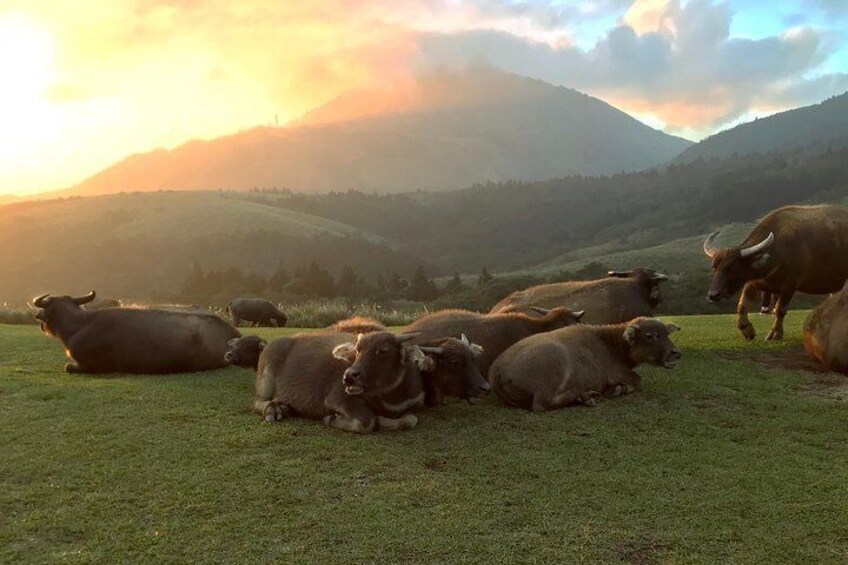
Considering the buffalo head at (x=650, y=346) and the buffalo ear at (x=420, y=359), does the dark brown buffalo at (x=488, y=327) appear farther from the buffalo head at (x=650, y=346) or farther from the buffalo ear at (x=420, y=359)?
the buffalo head at (x=650, y=346)

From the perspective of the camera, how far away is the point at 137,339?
10.3 metres

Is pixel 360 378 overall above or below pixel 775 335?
above

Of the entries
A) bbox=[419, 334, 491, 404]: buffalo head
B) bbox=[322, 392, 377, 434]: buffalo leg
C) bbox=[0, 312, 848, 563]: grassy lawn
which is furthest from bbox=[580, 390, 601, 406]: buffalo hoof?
bbox=[322, 392, 377, 434]: buffalo leg

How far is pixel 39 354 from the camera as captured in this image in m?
12.0

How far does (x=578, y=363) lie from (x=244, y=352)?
5.24 meters

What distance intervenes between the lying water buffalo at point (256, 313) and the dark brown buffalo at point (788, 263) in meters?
16.8

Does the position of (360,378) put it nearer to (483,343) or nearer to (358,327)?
(358,327)

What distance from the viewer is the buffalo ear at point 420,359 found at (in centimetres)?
738

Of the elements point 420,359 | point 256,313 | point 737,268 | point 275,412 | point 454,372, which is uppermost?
point 737,268

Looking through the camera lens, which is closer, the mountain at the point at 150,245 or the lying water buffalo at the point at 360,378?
the lying water buffalo at the point at 360,378

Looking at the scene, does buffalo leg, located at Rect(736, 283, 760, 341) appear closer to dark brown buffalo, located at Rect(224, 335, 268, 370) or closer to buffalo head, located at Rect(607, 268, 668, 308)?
buffalo head, located at Rect(607, 268, 668, 308)

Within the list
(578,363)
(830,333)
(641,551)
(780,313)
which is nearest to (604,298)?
(780,313)

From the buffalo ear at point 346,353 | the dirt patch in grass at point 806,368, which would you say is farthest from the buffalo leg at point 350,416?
the dirt patch in grass at point 806,368

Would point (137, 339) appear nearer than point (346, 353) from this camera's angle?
No
